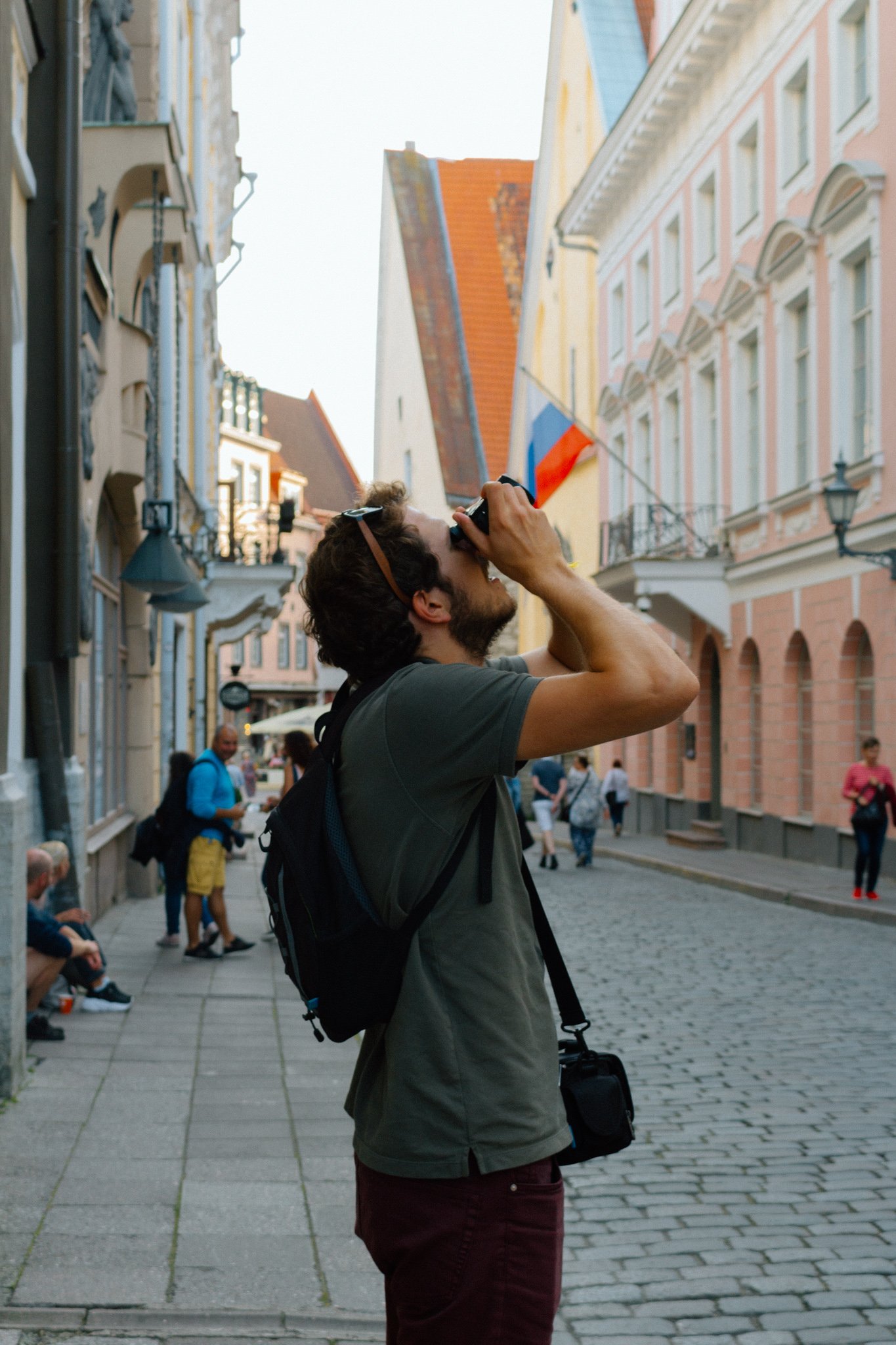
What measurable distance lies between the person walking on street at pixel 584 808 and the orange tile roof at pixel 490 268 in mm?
28838

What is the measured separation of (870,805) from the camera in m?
17.0

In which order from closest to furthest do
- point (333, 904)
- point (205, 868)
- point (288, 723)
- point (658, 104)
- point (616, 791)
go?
point (333, 904)
point (205, 868)
point (658, 104)
point (616, 791)
point (288, 723)

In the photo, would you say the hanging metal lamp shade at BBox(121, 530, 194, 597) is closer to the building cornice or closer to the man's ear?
the man's ear

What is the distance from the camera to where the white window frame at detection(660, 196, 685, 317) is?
2892cm

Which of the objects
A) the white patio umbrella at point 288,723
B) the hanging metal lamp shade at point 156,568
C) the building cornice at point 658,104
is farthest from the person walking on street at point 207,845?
the white patio umbrella at point 288,723

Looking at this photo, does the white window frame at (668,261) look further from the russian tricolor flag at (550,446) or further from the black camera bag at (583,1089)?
the black camera bag at (583,1089)

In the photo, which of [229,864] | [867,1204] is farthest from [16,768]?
[229,864]

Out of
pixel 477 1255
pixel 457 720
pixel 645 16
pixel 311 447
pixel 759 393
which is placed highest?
pixel 645 16

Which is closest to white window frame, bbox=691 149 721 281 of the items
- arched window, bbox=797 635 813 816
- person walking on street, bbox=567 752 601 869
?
arched window, bbox=797 635 813 816

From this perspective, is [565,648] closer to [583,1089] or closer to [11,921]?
[583,1089]

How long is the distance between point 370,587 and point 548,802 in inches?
818

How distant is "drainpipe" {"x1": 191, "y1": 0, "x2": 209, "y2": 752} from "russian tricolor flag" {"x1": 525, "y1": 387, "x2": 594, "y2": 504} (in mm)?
5409

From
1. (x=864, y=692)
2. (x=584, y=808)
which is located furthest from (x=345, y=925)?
(x=584, y=808)

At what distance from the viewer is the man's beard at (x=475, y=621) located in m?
2.41
